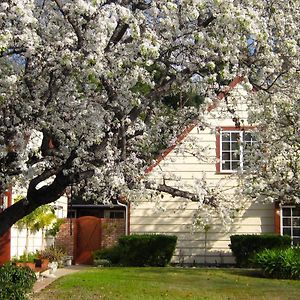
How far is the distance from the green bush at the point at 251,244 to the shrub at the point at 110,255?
155 inches

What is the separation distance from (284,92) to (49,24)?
385 centimetres

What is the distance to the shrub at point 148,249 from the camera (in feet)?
69.9

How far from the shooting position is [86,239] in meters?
25.5

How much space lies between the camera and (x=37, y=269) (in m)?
18.1

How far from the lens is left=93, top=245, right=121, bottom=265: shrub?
883 inches

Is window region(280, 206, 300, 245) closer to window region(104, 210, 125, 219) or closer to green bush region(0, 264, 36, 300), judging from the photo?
green bush region(0, 264, 36, 300)

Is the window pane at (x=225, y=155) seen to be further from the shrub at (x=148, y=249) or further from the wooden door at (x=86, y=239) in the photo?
the wooden door at (x=86, y=239)

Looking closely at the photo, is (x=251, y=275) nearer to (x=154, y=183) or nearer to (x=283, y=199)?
(x=283, y=199)

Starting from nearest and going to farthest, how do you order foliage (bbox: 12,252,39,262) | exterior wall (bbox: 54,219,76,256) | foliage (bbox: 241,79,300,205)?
foliage (bbox: 241,79,300,205) < foliage (bbox: 12,252,39,262) < exterior wall (bbox: 54,219,76,256)

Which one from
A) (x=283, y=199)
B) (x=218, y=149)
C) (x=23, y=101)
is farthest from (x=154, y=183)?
(x=218, y=149)

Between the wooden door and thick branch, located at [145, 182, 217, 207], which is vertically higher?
thick branch, located at [145, 182, 217, 207]

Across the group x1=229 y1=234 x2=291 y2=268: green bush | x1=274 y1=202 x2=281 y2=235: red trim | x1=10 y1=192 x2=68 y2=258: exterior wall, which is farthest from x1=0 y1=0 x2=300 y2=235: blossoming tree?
x1=274 y1=202 x2=281 y2=235: red trim

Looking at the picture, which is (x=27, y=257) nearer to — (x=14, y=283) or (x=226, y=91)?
(x=14, y=283)

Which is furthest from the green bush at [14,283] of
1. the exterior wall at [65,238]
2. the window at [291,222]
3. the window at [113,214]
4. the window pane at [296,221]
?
the window at [113,214]
